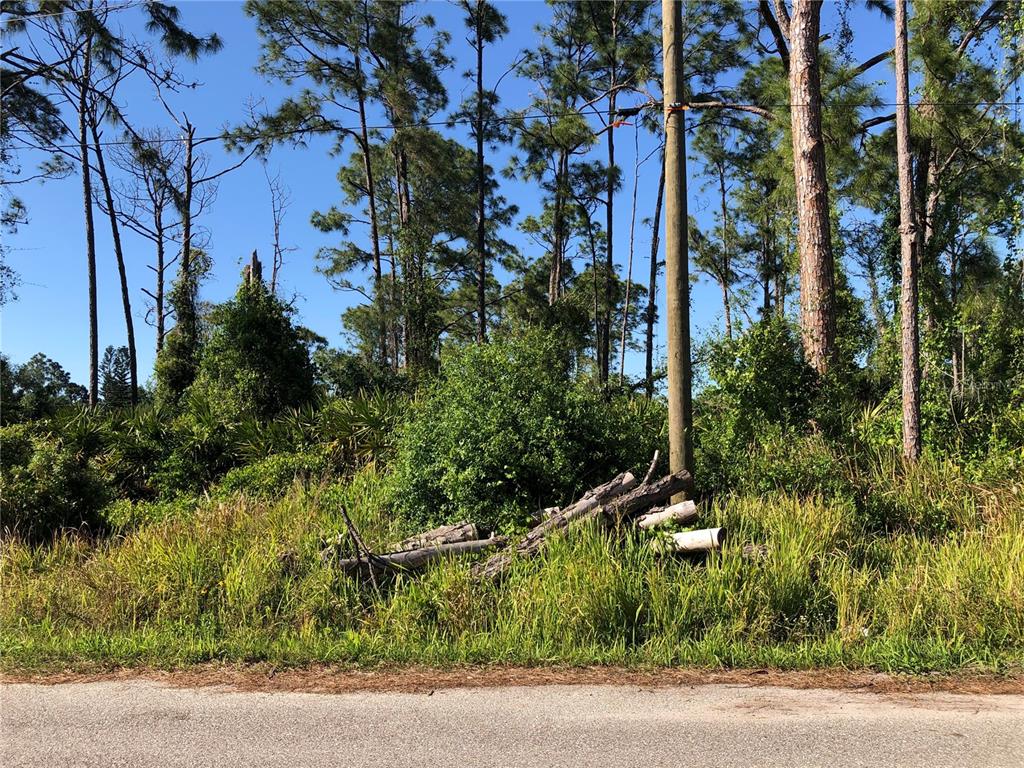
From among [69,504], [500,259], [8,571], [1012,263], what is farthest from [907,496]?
[500,259]

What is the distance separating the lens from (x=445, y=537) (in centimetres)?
633

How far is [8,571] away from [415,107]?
23.2 metres

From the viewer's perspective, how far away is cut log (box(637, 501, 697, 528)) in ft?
20.1

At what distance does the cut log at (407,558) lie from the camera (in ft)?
19.0

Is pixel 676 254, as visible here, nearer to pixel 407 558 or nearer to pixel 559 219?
pixel 407 558

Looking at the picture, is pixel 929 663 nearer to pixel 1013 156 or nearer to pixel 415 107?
pixel 1013 156

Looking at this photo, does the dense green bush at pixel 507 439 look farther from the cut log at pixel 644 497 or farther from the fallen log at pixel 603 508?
the cut log at pixel 644 497

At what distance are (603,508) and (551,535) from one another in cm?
71

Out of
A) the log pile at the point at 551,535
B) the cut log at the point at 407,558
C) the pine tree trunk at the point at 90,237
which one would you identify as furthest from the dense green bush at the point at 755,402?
the pine tree trunk at the point at 90,237

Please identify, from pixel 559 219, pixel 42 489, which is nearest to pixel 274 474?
pixel 42 489

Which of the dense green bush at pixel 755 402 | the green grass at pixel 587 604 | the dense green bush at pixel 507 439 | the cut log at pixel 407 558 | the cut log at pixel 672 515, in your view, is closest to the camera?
the green grass at pixel 587 604

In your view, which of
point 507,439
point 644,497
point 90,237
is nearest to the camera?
point 644,497

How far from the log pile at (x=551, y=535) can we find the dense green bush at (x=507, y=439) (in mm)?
546

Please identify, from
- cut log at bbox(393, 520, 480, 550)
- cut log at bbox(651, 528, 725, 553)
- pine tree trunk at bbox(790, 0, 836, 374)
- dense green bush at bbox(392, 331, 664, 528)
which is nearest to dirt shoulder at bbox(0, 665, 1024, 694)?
cut log at bbox(651, 528, 725, 553)
